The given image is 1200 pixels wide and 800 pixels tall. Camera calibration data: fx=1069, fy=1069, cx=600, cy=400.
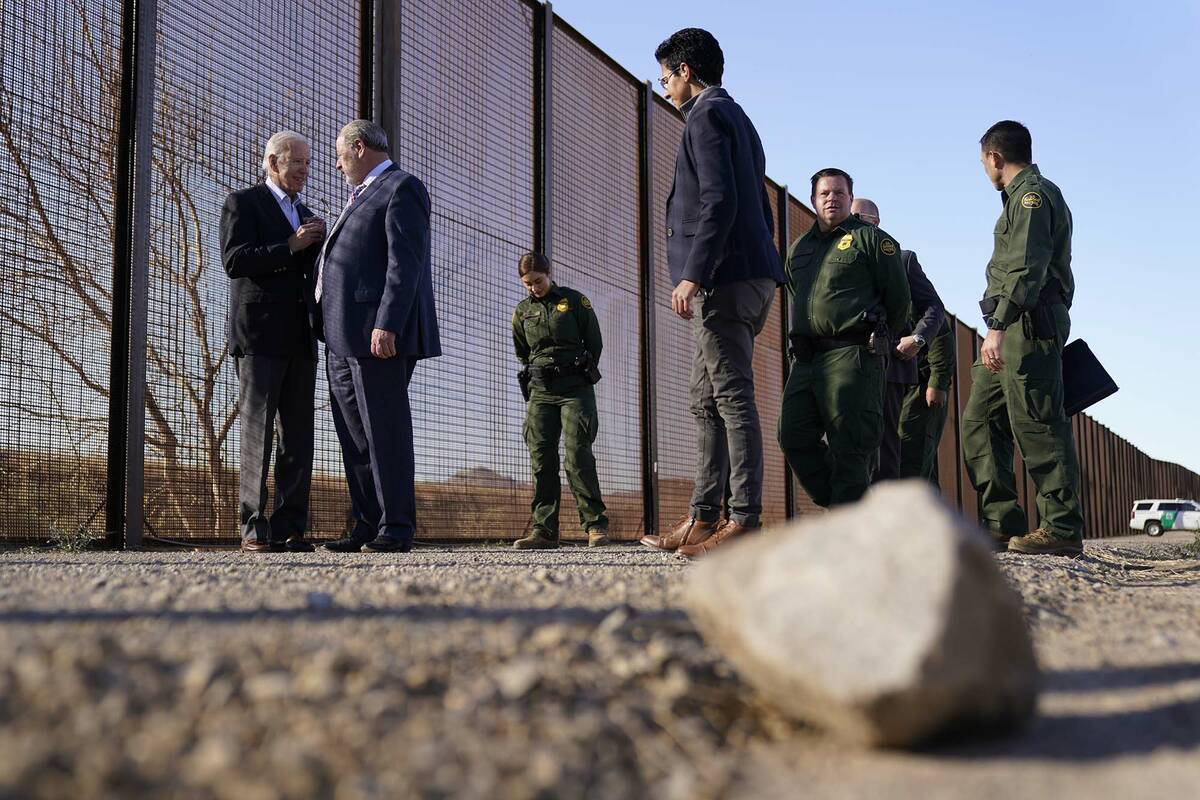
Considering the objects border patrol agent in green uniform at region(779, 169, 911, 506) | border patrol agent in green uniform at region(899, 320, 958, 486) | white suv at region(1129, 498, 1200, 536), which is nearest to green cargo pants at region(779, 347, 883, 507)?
border patrol agent in green uniform at region(779, 169, 911, 506)

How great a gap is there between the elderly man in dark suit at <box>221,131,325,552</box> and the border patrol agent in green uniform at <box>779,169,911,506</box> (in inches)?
79.9

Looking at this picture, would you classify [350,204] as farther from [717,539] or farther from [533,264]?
[717,539]

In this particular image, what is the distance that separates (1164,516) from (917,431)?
26.7 metres

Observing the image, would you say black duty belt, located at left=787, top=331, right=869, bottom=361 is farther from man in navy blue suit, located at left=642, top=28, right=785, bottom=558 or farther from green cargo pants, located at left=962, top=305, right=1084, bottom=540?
green cargo pants, located at left=962, top=305, right=1084, bottom=540

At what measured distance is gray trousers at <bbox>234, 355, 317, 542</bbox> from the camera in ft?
14.5

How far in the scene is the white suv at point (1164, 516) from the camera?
28.5 m

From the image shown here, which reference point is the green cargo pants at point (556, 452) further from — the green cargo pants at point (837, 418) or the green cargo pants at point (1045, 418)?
the green cargo pants at point (1045, 418)

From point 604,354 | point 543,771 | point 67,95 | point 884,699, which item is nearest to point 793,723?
point 884,699

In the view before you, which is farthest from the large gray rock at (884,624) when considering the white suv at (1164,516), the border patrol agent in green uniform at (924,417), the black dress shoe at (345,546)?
the white suv at (1164,516)

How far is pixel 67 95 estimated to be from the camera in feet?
14.8

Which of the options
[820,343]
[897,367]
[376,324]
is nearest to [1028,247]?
[820,343]

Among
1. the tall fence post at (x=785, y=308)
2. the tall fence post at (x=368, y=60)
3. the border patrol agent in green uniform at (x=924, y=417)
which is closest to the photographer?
the tall fence post at (x=368, y=60)

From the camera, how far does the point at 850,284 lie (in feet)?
13.6

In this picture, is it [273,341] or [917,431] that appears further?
[917,431]
